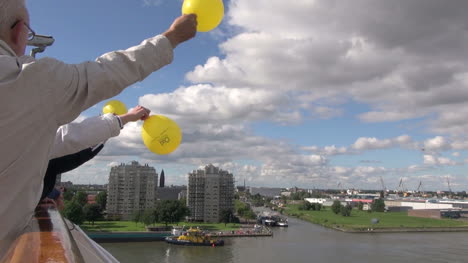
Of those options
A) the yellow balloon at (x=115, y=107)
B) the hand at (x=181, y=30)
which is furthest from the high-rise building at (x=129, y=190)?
the hand at (x=181, y=30)

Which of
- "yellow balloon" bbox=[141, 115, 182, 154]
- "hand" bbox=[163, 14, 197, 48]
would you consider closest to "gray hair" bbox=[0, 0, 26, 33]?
"hand" bbox=[163, 14, 197, 48]

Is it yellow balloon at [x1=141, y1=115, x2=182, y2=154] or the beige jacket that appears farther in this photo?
yellow balloon at [x1=141, y1=115, x2=182, y2=154]

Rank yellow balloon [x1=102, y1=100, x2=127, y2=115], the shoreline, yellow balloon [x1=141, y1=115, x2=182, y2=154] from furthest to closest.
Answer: the shoreline → yellow balloon [x1=102, y1=100, x2=127, y2=115] → yellow balloon [x1=141, y1=115, x2=182, y2=154]

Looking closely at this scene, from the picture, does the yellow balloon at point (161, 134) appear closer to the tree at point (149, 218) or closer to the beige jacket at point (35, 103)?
the beige jacket at point (35, 103)

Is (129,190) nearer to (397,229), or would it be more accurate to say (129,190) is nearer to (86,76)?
(397,229)

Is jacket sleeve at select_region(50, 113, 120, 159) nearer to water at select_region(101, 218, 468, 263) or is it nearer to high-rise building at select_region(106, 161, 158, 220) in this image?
water at select_region(101, 218, 468, 263)

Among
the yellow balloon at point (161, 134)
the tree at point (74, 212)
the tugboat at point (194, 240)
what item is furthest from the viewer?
the tree at point (74, 212)

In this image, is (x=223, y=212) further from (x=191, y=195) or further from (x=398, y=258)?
(x=398, y=258)
